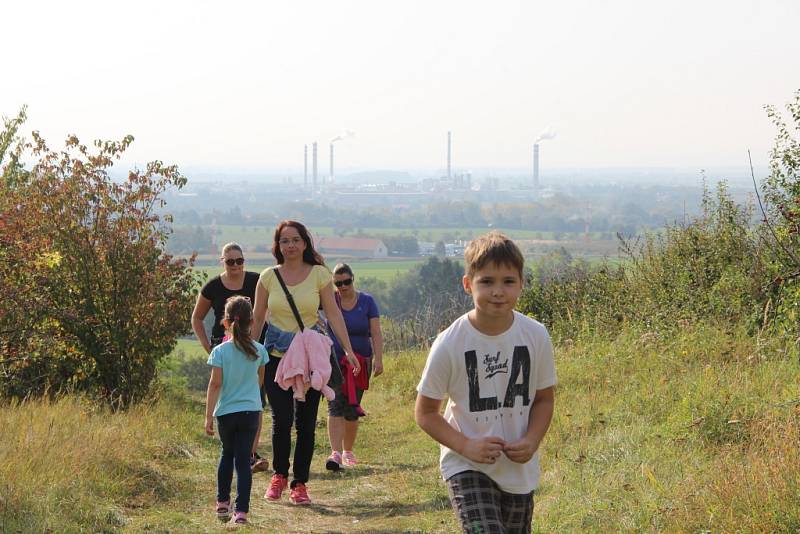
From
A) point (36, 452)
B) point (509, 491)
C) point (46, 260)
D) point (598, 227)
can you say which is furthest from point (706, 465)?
point (598, 227)

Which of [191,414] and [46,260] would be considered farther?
[191,414]

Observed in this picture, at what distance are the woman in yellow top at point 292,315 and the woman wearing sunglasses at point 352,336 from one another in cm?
135

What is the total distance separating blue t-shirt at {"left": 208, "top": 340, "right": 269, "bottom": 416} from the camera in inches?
281

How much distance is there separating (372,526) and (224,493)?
102cm

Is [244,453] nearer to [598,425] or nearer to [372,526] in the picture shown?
[372,526]

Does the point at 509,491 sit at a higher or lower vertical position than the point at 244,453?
higher

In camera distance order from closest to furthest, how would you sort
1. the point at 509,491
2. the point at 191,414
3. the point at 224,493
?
1. the point at 509,491
2. the point at 224,493
3. the point at 191,414

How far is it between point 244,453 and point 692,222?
10.1m

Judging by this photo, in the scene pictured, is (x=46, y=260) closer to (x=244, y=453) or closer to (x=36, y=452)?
(x=36, y=452)

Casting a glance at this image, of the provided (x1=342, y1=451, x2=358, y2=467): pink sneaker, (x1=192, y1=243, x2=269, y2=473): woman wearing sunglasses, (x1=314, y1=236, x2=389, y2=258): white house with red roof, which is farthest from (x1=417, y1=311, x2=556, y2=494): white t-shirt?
(x1=314, y1=236, x2=389, y2=258): white house with red roof

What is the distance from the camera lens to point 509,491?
421cm

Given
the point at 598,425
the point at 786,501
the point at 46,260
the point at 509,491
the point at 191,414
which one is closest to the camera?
the point at 509,491

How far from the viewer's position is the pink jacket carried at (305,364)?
299 inches

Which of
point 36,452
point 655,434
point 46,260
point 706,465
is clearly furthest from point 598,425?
point 46,260
